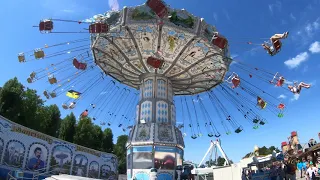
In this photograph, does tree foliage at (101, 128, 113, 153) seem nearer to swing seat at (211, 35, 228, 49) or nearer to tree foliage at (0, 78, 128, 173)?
tree foliage at (0, 78, 128, 173)

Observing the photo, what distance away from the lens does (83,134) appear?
39125 millimetres

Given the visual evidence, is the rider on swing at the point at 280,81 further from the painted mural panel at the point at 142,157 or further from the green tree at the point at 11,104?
the green tree at the point at 11,104

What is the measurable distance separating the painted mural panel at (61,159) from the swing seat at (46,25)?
362 inches

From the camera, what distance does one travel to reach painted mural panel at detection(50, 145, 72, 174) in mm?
21188

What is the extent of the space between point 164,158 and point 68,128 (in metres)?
19.2

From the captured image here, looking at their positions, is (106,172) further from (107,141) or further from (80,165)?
(107,141)

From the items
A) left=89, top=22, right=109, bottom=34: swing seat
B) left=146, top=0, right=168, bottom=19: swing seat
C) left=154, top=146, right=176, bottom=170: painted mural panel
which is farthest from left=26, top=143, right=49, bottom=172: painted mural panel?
left=146, top=0, right=168, bottom=19: swing seat

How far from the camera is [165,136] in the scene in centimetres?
2284

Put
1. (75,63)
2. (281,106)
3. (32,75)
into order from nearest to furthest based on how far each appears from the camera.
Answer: (75,63) → (32,75) → (281,106)

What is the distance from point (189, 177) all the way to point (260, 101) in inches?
366

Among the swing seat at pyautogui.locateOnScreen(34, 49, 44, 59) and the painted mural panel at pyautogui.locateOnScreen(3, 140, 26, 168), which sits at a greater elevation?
the swing seat at pyautogui.locateOnScreen(34, 49, 44, 59)

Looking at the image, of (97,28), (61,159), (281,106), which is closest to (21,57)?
(97,28)

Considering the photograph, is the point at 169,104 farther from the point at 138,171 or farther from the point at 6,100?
the point at 6,100

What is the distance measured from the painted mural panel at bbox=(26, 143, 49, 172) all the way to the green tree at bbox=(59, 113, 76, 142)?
53.4 ft
